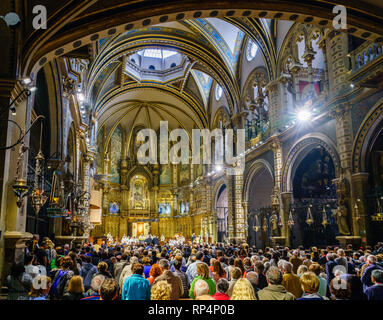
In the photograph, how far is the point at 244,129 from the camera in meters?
23.4

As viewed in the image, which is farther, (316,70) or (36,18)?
(316,70)

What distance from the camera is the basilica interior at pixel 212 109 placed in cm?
793

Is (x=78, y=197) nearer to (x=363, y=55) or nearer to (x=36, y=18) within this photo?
(x=36, y=18)

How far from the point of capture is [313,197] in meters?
17.5

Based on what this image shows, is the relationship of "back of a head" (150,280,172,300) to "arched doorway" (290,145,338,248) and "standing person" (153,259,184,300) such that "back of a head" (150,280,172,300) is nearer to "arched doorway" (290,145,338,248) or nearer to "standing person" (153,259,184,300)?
"standing person" (153,259,184,300)

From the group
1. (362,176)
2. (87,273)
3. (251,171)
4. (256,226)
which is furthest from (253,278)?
(251,171)

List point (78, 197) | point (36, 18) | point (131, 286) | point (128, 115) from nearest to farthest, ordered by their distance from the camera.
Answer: point (131, 286) → point (36, 18) → point (78, 197) → point (128, 115)

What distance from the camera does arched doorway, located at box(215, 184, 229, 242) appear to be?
2832 centimetres

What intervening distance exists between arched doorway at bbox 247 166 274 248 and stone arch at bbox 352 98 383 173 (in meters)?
8.99

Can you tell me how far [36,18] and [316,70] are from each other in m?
14.7

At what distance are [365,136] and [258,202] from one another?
11714 millimetres

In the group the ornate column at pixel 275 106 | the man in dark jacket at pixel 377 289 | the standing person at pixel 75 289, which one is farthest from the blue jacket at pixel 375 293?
the ornate column at pixel 275 106

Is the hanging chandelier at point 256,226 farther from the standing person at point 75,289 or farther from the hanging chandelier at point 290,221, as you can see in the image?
the standing person at point 75,289

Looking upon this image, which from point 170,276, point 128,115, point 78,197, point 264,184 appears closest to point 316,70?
point 264,184
